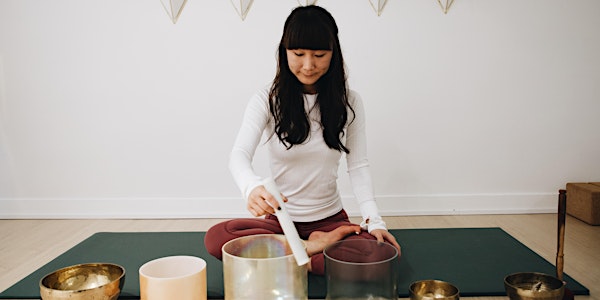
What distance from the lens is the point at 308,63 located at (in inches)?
49.3

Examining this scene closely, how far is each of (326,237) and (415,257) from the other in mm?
416

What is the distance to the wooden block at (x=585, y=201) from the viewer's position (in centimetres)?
207

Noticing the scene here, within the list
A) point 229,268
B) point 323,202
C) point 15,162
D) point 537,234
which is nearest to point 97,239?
point 15,162

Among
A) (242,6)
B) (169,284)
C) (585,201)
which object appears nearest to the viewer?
(169,284)

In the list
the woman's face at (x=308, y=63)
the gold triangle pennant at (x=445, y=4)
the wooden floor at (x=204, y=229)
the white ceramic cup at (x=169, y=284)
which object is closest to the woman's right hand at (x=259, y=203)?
the white ceramic cup at (x=169, y=284)

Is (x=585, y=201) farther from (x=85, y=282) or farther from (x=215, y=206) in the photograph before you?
(x=85, y=282)

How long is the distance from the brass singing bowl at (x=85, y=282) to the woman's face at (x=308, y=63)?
2.03ft

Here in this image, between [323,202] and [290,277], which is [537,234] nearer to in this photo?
[323,202]

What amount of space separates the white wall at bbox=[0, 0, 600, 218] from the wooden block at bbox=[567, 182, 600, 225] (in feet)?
0.38

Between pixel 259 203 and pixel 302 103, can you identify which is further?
pixel 302 103

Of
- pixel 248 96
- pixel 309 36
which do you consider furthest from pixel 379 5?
pixel 309 36

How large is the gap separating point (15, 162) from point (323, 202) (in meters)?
1.64

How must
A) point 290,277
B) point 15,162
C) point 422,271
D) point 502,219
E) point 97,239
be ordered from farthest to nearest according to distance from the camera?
point 15,162 → point 502,219 → point 97,239 → point 422,271 → point 290,277

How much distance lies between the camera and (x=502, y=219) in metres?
2.24
